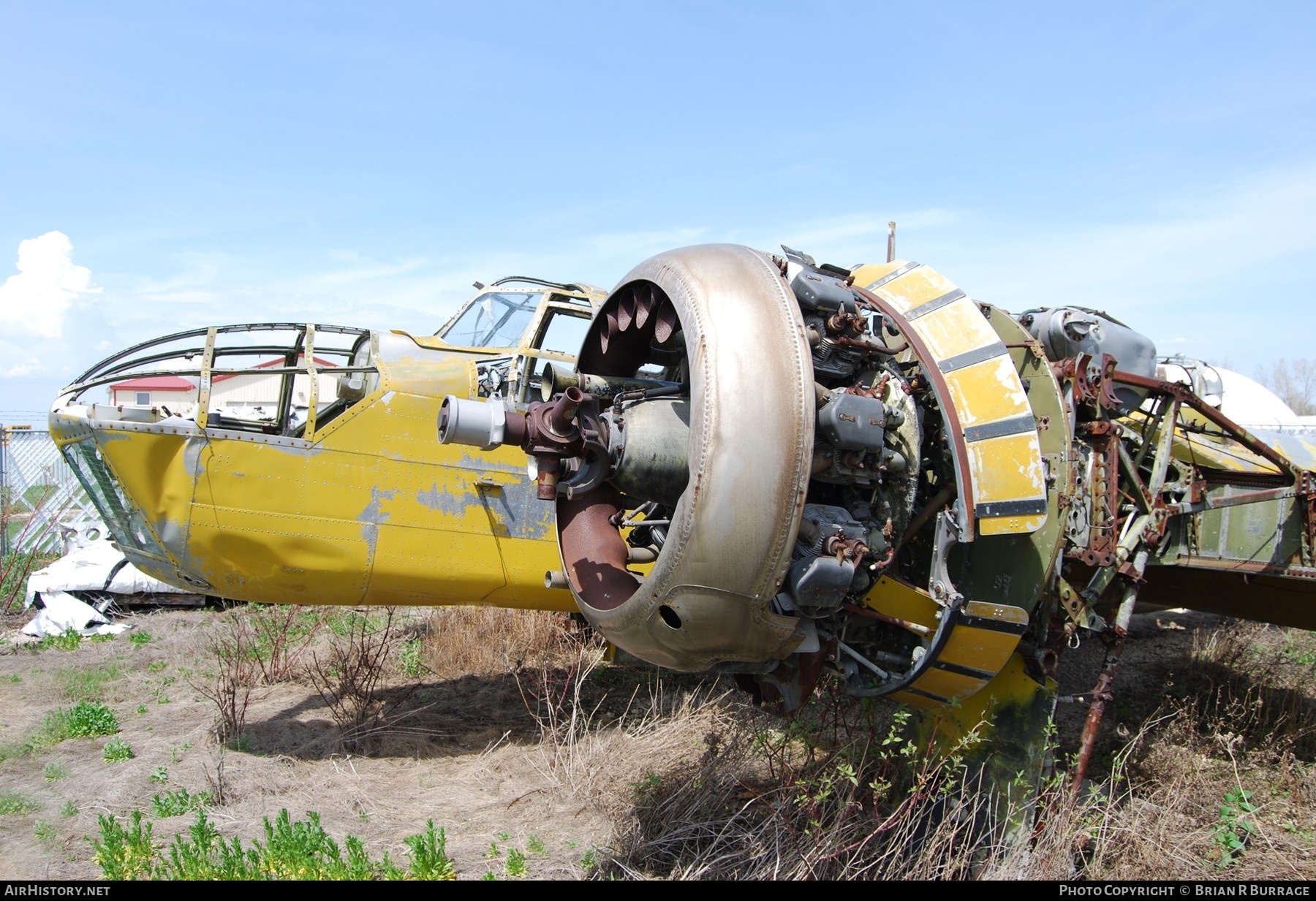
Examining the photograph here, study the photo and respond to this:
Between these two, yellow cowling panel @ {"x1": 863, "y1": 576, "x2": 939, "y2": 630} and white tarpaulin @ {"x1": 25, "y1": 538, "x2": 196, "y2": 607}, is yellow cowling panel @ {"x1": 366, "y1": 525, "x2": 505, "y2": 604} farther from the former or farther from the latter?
white tarpaulin @ {"x1": 25, "y1": 538, "x2": 196, "y2": 607}

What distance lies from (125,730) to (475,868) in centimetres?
417

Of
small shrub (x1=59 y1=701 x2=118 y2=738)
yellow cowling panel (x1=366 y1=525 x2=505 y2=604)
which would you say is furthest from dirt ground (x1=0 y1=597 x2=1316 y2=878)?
yellow cowling panel (x1=366 y1=525 x2=505 y2=604)

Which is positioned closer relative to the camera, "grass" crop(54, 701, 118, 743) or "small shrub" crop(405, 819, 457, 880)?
"small shrub" crop(405, 819, 457, 880)

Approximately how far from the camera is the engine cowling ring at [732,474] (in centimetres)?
317

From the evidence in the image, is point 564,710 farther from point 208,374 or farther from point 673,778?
point 208,374

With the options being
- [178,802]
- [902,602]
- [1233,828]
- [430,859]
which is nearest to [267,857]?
[430,859]

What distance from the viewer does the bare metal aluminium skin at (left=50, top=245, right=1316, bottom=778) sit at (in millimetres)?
3324

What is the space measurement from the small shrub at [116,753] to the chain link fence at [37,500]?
251 inches

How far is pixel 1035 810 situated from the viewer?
14.3 ft

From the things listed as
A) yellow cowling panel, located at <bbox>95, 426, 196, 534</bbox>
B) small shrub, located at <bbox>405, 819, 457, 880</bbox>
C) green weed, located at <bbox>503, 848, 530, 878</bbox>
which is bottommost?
green weed, located at <bbox>503, 848, 530, 878</bbox>

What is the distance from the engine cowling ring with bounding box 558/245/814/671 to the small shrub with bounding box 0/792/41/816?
424cm

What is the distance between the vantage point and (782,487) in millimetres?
3172

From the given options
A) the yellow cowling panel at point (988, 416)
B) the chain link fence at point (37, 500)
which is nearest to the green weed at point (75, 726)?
the chain link fence at point (37, 500)

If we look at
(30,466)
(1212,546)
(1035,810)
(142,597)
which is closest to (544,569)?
(1035,810)
